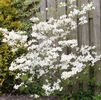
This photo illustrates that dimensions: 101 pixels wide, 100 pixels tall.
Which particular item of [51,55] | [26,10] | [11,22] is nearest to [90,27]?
[51,55]

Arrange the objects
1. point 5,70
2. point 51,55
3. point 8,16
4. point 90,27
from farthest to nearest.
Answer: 1. point 8,16
2. point 5,70
3. point 90,27
4. point 51,55

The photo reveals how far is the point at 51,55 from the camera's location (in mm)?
5316

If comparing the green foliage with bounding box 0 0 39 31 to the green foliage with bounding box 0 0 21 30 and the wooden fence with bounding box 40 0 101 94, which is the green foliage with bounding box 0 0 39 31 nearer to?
the green foliage with bounding box 0 0 21 30

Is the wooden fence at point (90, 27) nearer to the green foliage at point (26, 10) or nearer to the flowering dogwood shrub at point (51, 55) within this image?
the flowering dogwood shrub at point (51, 55)

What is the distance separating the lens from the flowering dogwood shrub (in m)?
5.25

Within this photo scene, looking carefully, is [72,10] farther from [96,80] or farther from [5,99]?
[5,99]

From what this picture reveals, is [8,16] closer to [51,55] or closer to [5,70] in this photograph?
[5,70]

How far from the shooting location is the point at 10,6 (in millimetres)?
6465

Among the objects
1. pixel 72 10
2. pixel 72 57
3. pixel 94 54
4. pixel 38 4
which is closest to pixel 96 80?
pixel 94 54

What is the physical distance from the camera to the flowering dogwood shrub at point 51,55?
525cm

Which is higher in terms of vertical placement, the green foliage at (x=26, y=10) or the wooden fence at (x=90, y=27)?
the green foliage at (x=26, y=10)

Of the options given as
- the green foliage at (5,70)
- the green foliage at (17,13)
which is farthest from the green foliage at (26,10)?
the green foliage at (5,70)

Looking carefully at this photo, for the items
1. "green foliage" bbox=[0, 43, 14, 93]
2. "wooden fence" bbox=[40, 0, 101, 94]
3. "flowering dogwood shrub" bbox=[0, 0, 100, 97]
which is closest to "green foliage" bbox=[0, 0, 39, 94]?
"green foliage" bbox=[0, 43, 14, 93]

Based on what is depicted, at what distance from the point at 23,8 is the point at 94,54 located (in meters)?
1.51
